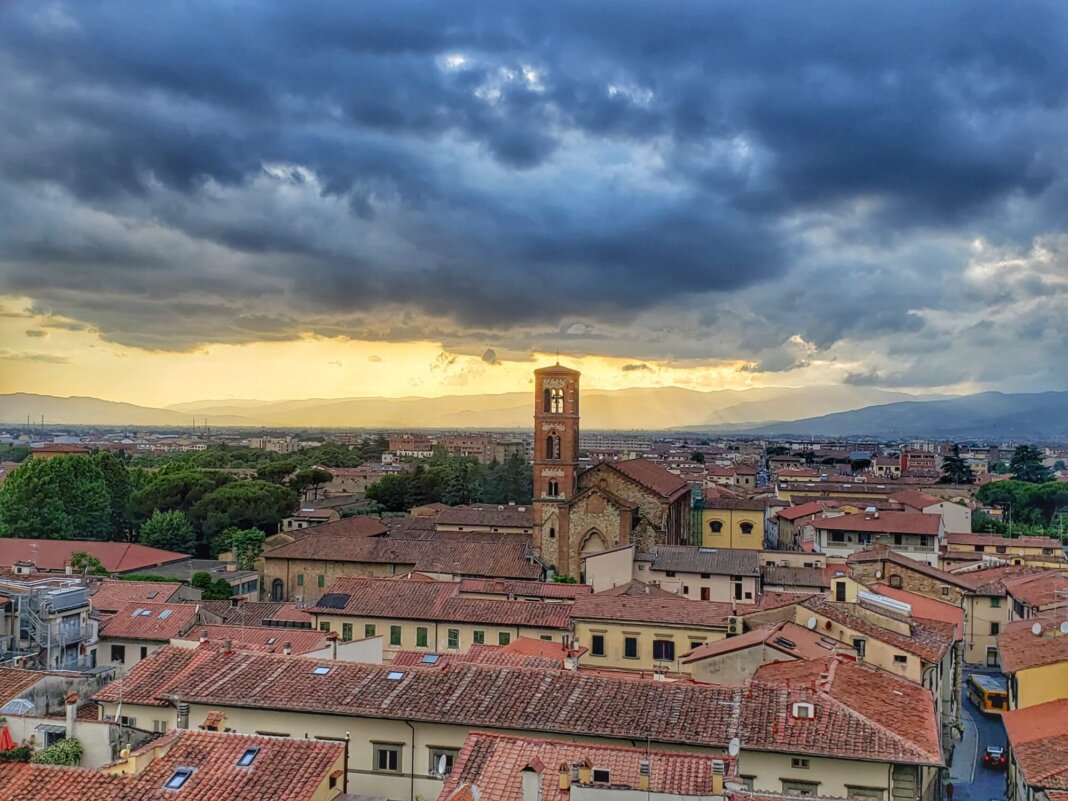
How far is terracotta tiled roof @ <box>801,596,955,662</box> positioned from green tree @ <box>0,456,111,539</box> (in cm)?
5823

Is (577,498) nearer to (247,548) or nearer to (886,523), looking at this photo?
(886,523)

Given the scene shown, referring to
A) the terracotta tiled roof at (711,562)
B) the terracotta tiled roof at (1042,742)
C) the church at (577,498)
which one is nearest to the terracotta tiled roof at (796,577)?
the terracotta tiled roof at (711,562)

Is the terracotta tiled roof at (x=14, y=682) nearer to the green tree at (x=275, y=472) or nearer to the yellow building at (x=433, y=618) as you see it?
the yellow building at (x=433, y=618)

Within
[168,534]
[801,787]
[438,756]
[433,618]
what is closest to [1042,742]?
[801,787]

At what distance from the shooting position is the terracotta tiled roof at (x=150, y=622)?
107ft

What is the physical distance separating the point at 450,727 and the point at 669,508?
40.7m

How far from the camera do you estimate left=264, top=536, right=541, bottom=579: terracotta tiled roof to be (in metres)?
47.1

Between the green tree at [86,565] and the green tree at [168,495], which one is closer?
the green tree at [86,565]

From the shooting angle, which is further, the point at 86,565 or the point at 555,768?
the point at 86,565

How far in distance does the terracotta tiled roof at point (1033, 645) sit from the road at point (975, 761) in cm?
398

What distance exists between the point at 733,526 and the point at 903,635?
128 ft

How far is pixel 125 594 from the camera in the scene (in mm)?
37500

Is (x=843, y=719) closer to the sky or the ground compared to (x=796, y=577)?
closer to the sky

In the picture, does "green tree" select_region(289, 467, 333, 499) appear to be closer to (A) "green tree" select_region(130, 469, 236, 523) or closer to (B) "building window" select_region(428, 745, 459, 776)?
(A) "green tree" select_region(130, 469, 236, 523)
